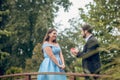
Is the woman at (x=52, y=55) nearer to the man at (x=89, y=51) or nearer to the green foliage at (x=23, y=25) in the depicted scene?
the man at (x=89, y=51)

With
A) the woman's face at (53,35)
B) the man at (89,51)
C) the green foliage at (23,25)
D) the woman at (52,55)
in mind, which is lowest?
the man at (89,51)

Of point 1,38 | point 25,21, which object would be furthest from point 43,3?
point 1,38

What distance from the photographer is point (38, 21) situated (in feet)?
118

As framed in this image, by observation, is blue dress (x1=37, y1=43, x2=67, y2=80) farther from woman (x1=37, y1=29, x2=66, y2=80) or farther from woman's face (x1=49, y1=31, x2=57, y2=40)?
woman's face (x1=49, y1=31, x2=57, y2=40)

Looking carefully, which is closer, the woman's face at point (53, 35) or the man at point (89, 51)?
the man at point (89, 51)

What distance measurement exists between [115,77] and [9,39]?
34488mm

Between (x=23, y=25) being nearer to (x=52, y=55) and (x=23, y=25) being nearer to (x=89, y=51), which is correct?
(x=52, y=55)

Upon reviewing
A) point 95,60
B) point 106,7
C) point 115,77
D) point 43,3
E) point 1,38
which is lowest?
point 115,77

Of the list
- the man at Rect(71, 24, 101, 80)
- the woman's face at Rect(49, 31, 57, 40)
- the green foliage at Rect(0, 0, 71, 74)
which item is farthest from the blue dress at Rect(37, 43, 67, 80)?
the green foliage at Rect(0, 0, 71, 74)

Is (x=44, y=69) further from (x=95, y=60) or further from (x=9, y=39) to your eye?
(x=9, y=39)

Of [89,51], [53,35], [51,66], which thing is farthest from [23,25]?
[89,51]

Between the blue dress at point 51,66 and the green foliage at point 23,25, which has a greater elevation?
the green foliage at point 23,25

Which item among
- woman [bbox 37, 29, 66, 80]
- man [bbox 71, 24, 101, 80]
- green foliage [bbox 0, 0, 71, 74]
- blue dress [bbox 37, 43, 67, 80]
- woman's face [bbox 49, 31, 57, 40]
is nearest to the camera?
man [bbox 71, 24, 101, 80]

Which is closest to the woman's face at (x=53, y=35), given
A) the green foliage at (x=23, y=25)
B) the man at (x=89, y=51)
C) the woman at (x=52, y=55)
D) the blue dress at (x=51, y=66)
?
the woman at (x=52, y=55)
